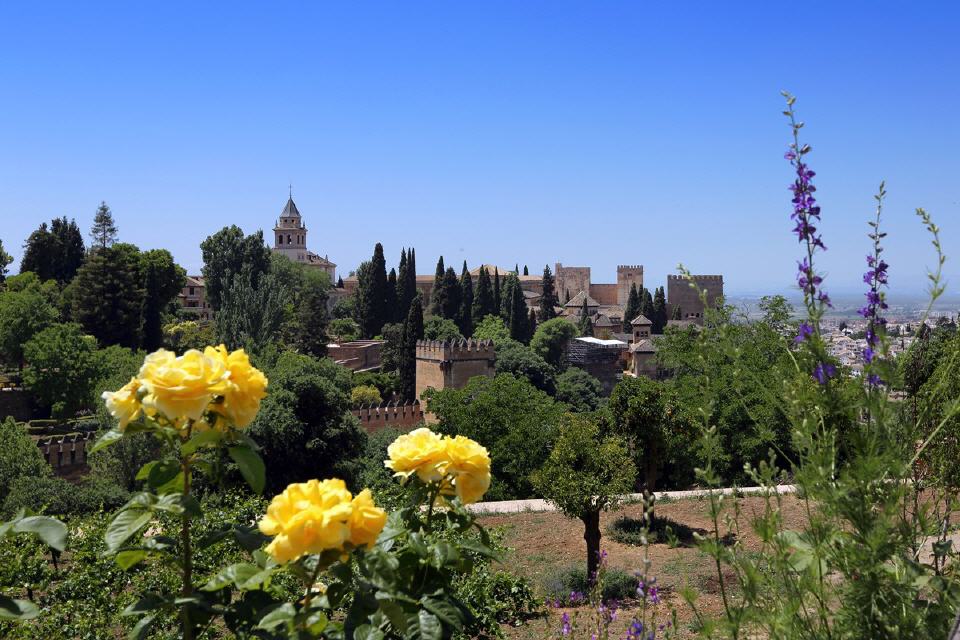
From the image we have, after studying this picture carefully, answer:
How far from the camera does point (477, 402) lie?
21.0 metres

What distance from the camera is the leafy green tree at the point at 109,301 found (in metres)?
37.5

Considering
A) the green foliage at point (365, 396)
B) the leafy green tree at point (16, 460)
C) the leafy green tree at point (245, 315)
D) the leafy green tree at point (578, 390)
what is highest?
the leafy green tree at point (245, 315)

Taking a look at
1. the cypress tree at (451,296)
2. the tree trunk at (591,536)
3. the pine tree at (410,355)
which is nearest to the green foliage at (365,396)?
the pine tree at (410,355)

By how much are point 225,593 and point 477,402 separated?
19042 mm

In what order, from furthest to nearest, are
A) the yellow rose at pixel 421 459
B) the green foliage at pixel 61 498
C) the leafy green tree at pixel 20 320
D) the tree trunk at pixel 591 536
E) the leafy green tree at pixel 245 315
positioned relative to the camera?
the leafy green tree at pixel 245 315 < the leafy green tree at pixel 20 320 < the green foliage at pixel 61 498 < the tree trunk at pixel 591 536 < the yellow rose at pixel 421 459

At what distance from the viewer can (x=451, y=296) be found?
5519 cm

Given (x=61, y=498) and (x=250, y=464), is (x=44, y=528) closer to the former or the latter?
(x=250, y=464)

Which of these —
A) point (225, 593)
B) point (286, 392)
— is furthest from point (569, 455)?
point (286, 392)

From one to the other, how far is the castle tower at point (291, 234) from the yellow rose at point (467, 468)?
7697 cm

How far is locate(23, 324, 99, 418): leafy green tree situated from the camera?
3012cm

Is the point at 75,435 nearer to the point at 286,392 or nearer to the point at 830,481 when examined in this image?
the point at 286,392

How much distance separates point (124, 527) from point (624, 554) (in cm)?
831

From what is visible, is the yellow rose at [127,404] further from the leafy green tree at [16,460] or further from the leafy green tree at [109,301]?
the leafy green tree at [109,301]

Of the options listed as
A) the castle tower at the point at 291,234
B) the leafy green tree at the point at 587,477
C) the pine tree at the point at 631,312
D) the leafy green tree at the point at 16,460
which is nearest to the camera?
the leafy green tree at the point at 587,477
